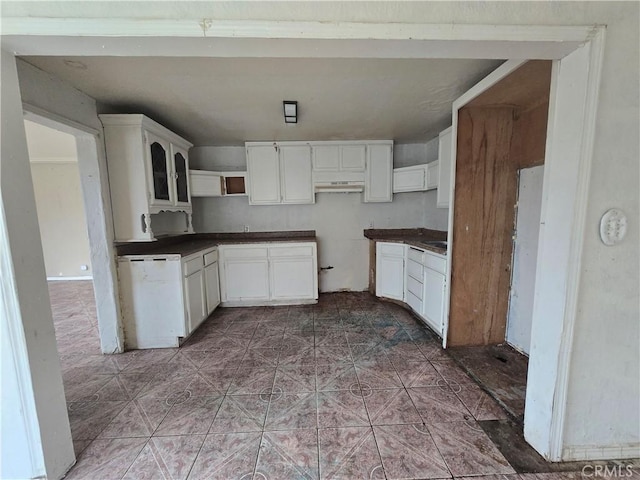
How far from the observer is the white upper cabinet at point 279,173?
3.58 meters

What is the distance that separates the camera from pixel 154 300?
8.28 feet

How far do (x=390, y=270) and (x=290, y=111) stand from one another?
7.63ft

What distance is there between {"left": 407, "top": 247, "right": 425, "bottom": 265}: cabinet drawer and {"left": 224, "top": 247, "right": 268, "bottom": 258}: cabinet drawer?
188cm

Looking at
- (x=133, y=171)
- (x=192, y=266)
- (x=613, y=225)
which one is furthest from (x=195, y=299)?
(x=613, y=225)

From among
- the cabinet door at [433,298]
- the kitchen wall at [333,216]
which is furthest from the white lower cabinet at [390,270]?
the cabinet door at [433,298]

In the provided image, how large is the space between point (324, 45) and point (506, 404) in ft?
7.71

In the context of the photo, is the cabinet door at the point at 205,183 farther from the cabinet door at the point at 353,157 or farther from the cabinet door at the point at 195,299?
the cabinet door at the point at 353,157

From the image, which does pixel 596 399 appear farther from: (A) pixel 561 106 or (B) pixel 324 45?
(B) pixel 324 45

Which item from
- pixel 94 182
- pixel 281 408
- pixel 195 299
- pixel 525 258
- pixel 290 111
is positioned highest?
pixel 290 111

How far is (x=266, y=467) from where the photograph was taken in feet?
4.37

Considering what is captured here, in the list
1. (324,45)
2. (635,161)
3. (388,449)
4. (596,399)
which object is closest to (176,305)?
(388,449)

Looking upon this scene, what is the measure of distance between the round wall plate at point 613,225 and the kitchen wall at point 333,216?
259cm

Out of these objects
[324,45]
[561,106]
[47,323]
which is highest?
[324,45]

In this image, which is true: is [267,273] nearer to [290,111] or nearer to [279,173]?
[279,173]
